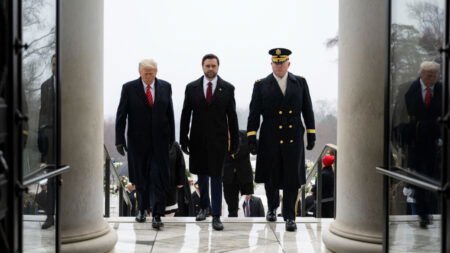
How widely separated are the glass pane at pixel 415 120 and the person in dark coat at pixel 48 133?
2.09 meters

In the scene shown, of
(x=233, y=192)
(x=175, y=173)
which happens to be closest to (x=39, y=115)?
(x=175, y=173)

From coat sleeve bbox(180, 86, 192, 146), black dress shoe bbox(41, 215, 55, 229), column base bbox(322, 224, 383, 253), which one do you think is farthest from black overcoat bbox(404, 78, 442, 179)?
coat sleeve bbox(180, 86, 192, 146)

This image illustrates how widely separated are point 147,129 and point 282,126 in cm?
142

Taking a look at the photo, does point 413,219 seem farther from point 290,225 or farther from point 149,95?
point 149,95

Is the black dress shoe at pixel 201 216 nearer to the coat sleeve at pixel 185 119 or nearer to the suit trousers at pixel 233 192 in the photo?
the coat sleeve at pixel 185 119

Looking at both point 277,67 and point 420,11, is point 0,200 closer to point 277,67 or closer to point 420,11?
point 420,11

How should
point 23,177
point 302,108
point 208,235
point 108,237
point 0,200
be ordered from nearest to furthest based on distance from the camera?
point 0,200 → point 23,177 → point 108,237 → point 208,235 → point 302,108

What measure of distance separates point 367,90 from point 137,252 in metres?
2.45

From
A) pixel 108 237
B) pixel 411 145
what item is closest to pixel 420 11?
pixel 411 145

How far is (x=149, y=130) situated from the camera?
24.6ft

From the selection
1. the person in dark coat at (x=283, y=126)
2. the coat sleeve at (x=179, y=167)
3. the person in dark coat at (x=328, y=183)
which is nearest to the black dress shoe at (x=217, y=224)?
the person in dark coat at (x=283, y=126)

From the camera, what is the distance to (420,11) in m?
3.90

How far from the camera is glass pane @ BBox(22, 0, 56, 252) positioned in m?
3.82

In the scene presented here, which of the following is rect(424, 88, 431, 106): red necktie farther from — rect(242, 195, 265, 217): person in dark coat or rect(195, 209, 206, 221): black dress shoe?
rect(242, 195, 265, 217): person in dark coat
